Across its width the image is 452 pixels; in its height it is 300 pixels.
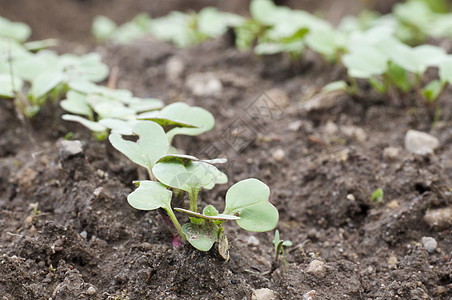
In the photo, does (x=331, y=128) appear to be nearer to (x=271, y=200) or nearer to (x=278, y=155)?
(x=278, y=155)

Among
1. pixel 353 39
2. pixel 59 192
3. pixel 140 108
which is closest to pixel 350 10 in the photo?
pixel 353 39

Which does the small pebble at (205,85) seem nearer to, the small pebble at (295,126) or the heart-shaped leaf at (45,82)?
the small pebble at (295,126)

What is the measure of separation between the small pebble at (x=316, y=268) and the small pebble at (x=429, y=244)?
1.17ft

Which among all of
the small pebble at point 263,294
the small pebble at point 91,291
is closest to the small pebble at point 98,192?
the small pebble at point 91,291

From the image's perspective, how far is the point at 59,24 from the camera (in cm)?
449

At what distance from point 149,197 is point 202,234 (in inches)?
6.8

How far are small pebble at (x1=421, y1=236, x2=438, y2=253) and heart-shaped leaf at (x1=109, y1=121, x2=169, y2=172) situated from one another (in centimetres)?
87

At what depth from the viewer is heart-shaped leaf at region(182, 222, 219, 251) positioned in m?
1.14

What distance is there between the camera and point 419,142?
184 centimetres

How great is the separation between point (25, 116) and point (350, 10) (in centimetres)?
362

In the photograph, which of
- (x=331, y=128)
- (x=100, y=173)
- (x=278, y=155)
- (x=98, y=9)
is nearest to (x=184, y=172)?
(x=100, y=173)

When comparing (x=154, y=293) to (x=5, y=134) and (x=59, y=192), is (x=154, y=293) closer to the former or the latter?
(x=59, y=192)

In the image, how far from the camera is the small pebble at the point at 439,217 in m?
1.43

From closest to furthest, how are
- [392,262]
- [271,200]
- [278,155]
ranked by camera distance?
[392,262], [271,200], [278,155]
